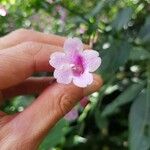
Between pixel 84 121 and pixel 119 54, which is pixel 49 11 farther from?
pixel 84 121

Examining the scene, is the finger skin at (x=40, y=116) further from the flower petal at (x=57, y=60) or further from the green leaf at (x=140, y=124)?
the green leaf at (x=140, y=124)

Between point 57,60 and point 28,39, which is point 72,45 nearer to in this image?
point 57,60

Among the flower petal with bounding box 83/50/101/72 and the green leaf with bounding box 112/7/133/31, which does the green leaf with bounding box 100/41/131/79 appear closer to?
the green leaf with bounding box 112/7/133/31

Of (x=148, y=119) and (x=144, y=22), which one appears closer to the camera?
(x=148, y=119)

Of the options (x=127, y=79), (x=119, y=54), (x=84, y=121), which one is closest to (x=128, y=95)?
(x=119, y=54)

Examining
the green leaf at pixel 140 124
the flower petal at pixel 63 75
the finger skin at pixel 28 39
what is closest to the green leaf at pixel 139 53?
the green leaf at pixel 140 124

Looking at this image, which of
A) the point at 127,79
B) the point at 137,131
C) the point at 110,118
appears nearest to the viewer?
the point at 137,131

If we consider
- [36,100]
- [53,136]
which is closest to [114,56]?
[53,136]
